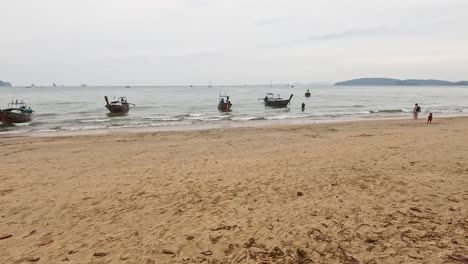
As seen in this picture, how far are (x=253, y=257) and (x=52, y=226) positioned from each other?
4.38 meters

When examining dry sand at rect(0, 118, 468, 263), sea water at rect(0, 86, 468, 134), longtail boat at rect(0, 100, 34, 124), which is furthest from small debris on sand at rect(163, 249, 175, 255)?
longtail boat at rect(0, 100, 34, 124)

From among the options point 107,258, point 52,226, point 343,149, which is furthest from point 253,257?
point 343,149

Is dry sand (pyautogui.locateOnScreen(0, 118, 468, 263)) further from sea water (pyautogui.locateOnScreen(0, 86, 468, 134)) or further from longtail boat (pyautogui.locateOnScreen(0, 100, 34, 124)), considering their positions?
longtail boat (pyautogui.locateOnScreen(0, 100, 34, 124))

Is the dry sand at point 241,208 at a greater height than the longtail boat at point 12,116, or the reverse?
the longtail boat at point 12,116

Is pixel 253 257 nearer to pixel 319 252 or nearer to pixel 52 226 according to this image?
pixel 319 252

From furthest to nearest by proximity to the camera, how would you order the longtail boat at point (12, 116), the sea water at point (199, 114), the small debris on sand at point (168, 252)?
1. the longtail boat at point (12, 116)
2. the sea water at point (199, 114)
3. the small debris on sand at point (168, 252)

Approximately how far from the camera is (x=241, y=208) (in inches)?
274

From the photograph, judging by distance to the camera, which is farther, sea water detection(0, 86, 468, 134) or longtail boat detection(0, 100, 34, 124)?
longtail boat detection(0, 100, 34, 124)

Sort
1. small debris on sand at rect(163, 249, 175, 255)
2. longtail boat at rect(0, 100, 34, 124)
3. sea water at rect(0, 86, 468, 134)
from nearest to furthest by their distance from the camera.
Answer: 1. small debris on sand at rect(163, 249, 175, 255)
2. sea water at rect(0, 86, 468, 134)
3. longtail boat at rect(0, 100, 34, 124)

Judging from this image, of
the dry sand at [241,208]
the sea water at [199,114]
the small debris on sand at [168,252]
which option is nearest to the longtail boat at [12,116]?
the sea water at [199,114]

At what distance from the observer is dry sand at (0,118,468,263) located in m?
5.16

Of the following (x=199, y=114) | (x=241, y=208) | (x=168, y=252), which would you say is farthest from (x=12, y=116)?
(x=168, y=252)

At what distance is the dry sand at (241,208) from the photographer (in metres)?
5.16

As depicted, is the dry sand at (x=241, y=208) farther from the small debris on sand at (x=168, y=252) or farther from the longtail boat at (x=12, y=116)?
the longtail boat at (x=12, y=116)
